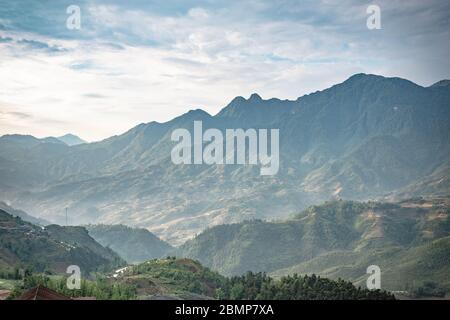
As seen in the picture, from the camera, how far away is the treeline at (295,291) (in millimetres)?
93562

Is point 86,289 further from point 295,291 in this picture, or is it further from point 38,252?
point 38,252

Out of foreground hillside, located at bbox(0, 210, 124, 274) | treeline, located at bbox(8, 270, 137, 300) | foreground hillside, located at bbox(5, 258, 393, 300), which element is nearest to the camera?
treeline, located at bbox(8, 270, 137, 300)

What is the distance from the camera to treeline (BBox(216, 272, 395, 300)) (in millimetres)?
93562

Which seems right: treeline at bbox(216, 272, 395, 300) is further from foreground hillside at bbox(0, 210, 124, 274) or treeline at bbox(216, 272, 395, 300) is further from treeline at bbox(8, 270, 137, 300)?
foreground hillside at bbox(0, 210, 124, 274)

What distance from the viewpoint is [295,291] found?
98.1 meters

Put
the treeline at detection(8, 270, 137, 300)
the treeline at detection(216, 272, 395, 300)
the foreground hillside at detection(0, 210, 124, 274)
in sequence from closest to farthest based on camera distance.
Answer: the treeline at detection(8, 270, 137, 300), the treeline at detection(216, 272, 395, 300), the foreground hillside at detection(0, 210, 124, 274)

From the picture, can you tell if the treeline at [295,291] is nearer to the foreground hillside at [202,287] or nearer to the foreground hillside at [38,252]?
the foreground hillside at [202,287]

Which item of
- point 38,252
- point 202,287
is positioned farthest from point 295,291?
point 38,252

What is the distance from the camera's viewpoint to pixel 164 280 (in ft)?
345

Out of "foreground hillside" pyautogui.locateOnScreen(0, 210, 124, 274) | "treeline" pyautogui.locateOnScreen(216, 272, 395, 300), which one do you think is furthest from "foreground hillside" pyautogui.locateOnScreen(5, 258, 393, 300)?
"foreground hillside" pyautogui.locateOnScreen(0, 210, 124, 274)

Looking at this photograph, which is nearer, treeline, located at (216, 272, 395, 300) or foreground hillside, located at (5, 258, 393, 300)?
foreground hillside, located at (5, 258, 393, 300)

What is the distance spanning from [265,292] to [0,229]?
346 ft
